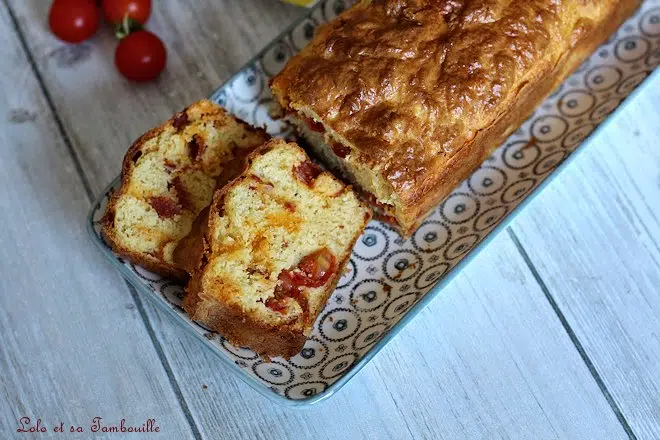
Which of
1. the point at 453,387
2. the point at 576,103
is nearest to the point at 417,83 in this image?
the point at 576,103

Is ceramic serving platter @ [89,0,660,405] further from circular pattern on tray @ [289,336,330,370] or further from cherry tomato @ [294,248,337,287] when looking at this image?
cherry tomato @ [294,248,337,287]

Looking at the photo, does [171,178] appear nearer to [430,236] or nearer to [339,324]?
[339,324]

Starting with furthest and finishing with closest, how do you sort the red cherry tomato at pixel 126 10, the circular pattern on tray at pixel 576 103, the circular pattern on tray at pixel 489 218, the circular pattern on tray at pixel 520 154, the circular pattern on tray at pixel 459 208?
the red cherry tomato at pixel 126 10
the circular pattern on tray at pixel 576 103
the circular pattern on tray at pixel 520 154
the circular pattern on tray at pixel 459 208
the circular pattern on tray at pixel 489 218

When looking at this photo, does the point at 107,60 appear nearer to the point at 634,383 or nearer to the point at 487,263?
the point at 487,263

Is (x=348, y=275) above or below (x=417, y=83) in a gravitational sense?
below

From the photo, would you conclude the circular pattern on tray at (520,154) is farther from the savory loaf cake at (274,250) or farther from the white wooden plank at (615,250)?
the savory loaf cake at (274,250)

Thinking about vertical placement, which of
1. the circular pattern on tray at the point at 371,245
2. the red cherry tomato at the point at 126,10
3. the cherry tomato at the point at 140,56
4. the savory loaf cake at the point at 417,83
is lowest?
the circular pattern on tray at the point at 371,245

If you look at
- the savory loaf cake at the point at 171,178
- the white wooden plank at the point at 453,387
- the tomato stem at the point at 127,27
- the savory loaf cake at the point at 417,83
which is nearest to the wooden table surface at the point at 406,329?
the white wooden plank at the point at 453,387
